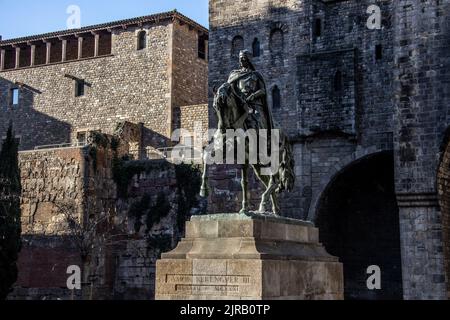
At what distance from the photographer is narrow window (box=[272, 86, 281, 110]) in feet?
89.8

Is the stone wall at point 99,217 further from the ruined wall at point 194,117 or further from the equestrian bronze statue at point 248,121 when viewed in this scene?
the equestrian bronze statue at point 248,121

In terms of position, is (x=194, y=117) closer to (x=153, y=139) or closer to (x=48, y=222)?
(x=153, y=139)

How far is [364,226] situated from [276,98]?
19.4ft

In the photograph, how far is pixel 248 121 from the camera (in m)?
12.4

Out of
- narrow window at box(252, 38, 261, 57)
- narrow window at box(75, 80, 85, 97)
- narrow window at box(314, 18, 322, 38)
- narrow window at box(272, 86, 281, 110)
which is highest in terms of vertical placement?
narrow window at box(75, 80, 85, 97)

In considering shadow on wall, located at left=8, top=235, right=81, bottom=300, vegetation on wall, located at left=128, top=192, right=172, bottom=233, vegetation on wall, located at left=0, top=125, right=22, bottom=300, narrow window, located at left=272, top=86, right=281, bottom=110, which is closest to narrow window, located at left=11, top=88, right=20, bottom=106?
shadow on wall, located at left=8, top=235, right=81, bottom=300

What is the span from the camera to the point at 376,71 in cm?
2570

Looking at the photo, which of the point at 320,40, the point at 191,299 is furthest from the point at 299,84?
the point at 191,299

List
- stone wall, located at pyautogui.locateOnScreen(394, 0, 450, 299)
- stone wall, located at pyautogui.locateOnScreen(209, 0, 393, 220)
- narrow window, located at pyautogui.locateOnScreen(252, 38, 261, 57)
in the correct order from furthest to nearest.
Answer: narrow window, located at pyautogui.locateOnScreen(252, 38, 261, 57) → stone wall, located at pyautogui.locateOnScreen(209, 0, 393, 220) → stone wall, located at pyautogui.locateOnScreen(394, 0, 450, 299)

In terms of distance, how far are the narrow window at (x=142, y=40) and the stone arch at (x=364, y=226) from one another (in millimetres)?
16386

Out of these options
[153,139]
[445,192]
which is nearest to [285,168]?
[445,192]

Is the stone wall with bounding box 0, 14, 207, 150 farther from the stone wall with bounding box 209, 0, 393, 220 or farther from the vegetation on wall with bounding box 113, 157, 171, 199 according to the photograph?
the stone wall with bounding box 209, 0, 393, 220

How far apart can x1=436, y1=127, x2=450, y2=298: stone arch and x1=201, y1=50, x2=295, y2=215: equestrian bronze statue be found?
10701 millimetres

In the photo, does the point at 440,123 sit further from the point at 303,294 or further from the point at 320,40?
the point at 303,294
